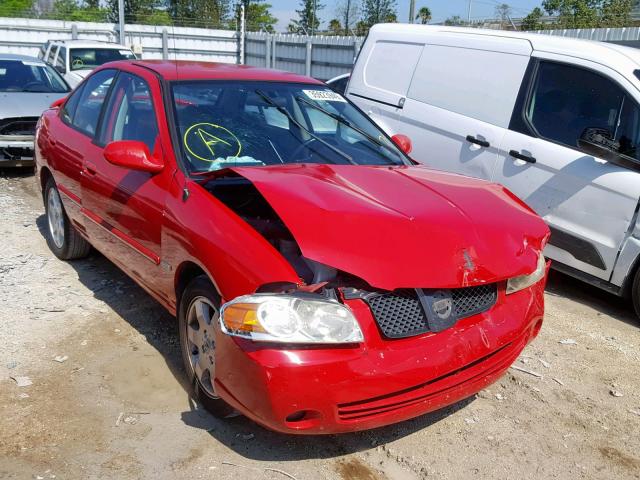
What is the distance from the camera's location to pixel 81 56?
12.8 metres

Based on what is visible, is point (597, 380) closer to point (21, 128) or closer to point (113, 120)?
point (113, 120)

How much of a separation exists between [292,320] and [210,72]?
85.3 inches

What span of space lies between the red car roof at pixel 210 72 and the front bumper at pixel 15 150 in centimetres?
446

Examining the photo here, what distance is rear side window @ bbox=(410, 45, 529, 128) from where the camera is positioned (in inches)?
211

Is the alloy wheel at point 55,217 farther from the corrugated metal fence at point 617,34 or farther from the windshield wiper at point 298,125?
the corrugated metal fence at point 617,34

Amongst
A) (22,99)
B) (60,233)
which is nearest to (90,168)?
(60,233)

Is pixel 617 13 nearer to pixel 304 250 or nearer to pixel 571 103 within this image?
pixel 571 103

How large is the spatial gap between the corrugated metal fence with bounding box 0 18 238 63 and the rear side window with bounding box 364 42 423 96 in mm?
14638

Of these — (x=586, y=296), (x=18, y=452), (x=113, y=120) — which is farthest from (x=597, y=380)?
(x=113, y=120)

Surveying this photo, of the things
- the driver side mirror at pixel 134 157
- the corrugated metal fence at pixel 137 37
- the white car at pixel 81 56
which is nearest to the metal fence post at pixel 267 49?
the corrugated metal fence at pixel 137 37

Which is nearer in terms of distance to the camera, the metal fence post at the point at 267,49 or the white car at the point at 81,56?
the white car at the point at 81,56

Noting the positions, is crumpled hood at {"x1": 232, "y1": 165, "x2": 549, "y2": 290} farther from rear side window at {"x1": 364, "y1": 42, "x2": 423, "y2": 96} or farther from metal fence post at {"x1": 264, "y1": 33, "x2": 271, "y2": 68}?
metal fence post at {"x1": 264, "y1": 33, "x2": 271, "y2": 68}

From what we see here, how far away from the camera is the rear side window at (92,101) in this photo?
14.6 feet

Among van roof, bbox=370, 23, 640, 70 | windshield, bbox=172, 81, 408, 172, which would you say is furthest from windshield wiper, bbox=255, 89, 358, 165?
van roof, bbox=370, 23, 640, 70
